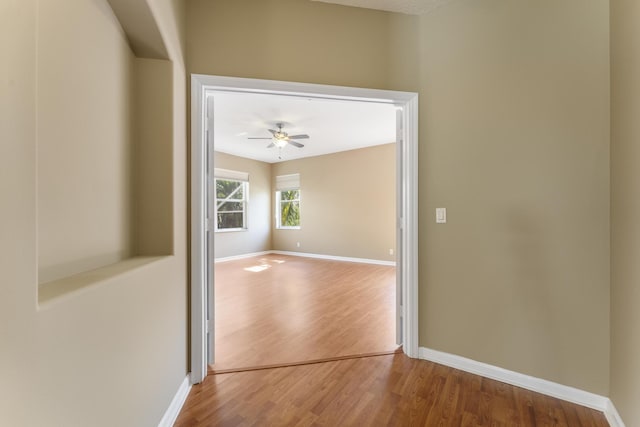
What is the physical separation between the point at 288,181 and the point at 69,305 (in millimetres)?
6830

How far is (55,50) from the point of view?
0.88m

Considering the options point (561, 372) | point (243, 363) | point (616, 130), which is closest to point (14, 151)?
point (243, 363)

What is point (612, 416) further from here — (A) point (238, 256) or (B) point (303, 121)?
(A) point (238, 256)

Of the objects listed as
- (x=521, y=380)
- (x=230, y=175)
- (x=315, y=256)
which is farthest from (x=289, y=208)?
(x=521, y=380)

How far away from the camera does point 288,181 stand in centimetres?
743

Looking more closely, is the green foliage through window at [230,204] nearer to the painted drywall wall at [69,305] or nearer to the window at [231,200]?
the window at [231,200]

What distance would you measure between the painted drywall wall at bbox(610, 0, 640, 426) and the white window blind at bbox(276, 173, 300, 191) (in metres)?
6.24

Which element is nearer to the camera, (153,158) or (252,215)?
(153,158)

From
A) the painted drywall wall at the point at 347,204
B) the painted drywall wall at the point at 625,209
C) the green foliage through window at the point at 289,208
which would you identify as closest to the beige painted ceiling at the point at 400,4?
the painted drywall wall at the point at 625,209

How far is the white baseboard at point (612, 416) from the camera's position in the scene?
137cm

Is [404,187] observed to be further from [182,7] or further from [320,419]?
[182,7]

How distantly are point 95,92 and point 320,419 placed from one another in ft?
6.42

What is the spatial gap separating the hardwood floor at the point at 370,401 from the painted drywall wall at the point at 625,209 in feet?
1.09

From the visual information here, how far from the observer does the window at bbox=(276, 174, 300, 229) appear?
7347mm
